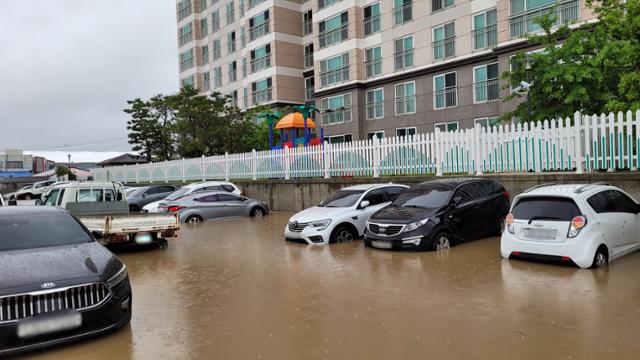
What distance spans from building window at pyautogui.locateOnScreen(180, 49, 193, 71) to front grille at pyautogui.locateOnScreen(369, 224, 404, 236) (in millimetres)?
47846

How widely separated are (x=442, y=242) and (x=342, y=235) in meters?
2.58

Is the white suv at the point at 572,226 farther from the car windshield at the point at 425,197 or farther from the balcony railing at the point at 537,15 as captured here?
the balcony railing at the point at 537,15

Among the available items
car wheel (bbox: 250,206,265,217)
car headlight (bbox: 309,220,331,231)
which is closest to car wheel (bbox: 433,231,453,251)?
car headlight (bbox: 309,220,331,231)

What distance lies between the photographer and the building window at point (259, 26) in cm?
4087

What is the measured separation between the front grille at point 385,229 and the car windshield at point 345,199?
1781 millimetres

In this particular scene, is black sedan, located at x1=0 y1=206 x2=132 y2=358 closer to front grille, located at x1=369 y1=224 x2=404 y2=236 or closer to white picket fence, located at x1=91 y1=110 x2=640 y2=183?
front grille, located at x1=369 y1=224 x2=404 y2=236

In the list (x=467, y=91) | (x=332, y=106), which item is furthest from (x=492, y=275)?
(x=332, y=106)

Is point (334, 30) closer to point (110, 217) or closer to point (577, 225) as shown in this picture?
point (110, 217)

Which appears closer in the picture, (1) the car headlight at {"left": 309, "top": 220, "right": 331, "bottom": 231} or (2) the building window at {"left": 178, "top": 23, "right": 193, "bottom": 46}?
(1) the car headlight at {"left": 309, "top": 220, "right": 331, "bottom": 231}

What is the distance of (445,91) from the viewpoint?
28797 millimetres

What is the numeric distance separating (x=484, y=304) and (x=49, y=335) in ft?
16.6

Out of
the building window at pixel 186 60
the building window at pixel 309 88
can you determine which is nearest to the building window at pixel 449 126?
the building window at pixel 309 88

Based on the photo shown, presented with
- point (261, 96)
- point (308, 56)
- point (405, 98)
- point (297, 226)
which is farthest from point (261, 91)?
point (297, 226)

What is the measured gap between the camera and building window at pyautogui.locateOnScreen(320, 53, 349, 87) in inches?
1348
